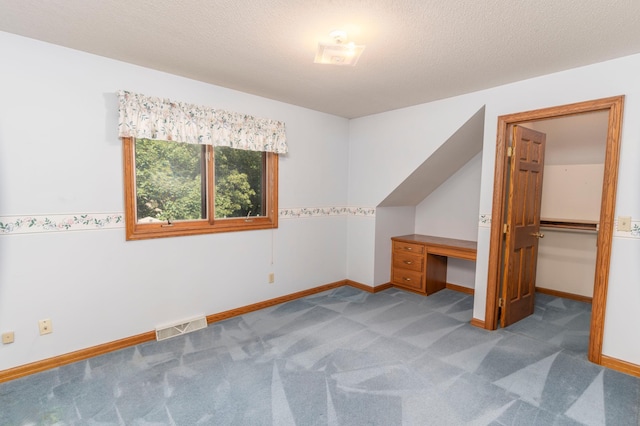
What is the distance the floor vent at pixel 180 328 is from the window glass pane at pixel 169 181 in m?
0.95

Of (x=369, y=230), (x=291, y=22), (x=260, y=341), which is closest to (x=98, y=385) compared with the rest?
(x=260, y=341)

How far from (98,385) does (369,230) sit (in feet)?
9.97

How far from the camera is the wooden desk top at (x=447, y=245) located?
3523 mm

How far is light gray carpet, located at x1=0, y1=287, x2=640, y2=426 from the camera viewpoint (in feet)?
6.04

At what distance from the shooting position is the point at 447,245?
370 cm

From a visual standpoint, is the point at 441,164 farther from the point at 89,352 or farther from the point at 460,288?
the point at 89,352

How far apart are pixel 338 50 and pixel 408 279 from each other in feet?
9.96

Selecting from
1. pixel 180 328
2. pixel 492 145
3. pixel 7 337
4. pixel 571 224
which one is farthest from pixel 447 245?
pixel 7 337

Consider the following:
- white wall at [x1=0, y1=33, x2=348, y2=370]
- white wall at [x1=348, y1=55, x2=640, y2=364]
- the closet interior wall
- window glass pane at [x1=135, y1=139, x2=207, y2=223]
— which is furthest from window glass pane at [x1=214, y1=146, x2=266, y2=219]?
the closet interior wall

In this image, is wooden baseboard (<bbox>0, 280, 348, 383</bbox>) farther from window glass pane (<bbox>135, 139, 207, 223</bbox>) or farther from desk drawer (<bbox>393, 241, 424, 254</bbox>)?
desk drawer (<bbox>393, 241, 424, 254</bbox>)

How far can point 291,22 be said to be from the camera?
1.83 meters

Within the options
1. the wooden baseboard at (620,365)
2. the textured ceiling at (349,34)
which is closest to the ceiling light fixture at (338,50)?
the textured ceiling at (349,34)

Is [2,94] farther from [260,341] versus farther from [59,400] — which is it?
[260,341]

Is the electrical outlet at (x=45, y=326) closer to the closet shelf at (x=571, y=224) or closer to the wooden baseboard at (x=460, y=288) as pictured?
the wooden baseboard at (x=460, y=288)
